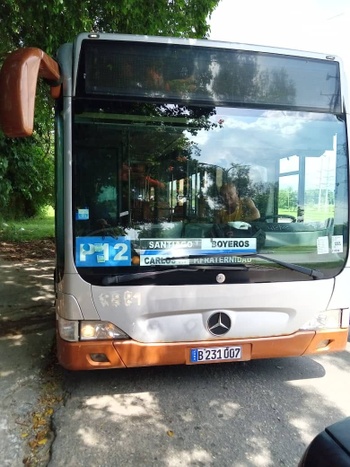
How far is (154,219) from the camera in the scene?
3.05 m

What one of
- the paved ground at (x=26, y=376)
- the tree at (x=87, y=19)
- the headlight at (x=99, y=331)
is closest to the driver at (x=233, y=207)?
the headlight at (x=99, y=331)

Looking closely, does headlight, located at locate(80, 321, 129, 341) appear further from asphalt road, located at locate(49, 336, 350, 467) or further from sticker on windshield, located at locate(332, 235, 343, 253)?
sticker on windshield, located at locate(332, 235, 343, 253)

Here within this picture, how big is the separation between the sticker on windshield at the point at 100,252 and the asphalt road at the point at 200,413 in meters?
1.18

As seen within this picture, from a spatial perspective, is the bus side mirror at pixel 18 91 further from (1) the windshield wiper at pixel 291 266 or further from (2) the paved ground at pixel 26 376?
(2) the paved ground at pixel 26 376

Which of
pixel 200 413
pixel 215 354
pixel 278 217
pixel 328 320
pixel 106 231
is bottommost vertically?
pixel 200 413

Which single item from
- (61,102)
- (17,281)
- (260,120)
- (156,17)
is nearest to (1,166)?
(17,281)

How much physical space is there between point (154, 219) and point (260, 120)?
1153 mm

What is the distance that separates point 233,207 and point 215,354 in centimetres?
119

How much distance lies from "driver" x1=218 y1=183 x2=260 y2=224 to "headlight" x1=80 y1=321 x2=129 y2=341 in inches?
45.9

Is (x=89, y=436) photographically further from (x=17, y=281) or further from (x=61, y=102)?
(x=17, y=281)

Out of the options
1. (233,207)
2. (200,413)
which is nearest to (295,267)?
(233,207)

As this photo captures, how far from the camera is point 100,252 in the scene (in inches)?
117

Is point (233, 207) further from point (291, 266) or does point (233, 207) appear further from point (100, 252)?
point (100, 252)

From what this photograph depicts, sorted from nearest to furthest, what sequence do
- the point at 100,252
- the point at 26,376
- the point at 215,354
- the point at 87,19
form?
the point at 100,252 → the point at 215,354 → the point at 26,376 → the point at 87,19
